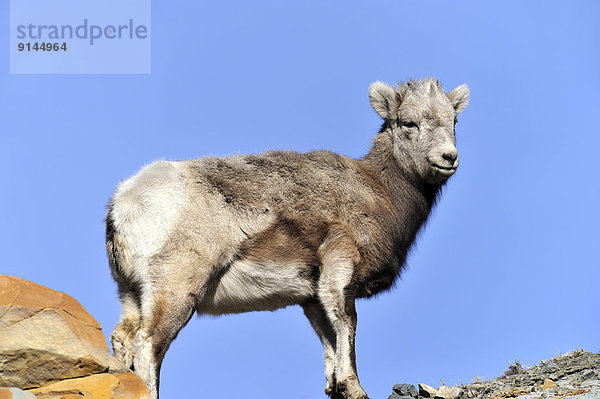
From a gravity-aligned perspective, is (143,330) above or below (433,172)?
below

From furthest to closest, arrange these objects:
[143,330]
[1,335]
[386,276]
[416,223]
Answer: [416,223] < [386,276] < [143,330] < [1,335]

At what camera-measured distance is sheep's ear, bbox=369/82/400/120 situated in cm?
1130

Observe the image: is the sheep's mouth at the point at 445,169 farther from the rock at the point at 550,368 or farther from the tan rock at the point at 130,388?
the tan rock at the point at 130,388

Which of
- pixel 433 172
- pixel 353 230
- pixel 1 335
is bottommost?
pixel 1 335

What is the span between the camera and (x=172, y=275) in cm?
849

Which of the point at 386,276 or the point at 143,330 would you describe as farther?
the point at 386,276

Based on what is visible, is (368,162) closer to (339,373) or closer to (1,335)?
(339,373)

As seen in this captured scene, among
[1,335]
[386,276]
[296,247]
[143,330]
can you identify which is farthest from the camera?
[386,276]

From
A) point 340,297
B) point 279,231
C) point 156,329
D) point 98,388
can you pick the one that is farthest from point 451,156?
point 98,388

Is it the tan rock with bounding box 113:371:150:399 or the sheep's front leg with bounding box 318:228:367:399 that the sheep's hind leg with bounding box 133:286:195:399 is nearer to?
the tan rock with bounding box 113:371:150:399

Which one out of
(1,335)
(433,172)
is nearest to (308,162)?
(433,172)

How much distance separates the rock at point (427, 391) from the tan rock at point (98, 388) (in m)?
3.71

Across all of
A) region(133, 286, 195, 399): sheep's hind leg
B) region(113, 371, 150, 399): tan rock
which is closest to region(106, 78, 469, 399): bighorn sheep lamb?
region(133, 286, 195, 399): sheep's hind leg

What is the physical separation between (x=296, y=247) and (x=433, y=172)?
2.56 meters
